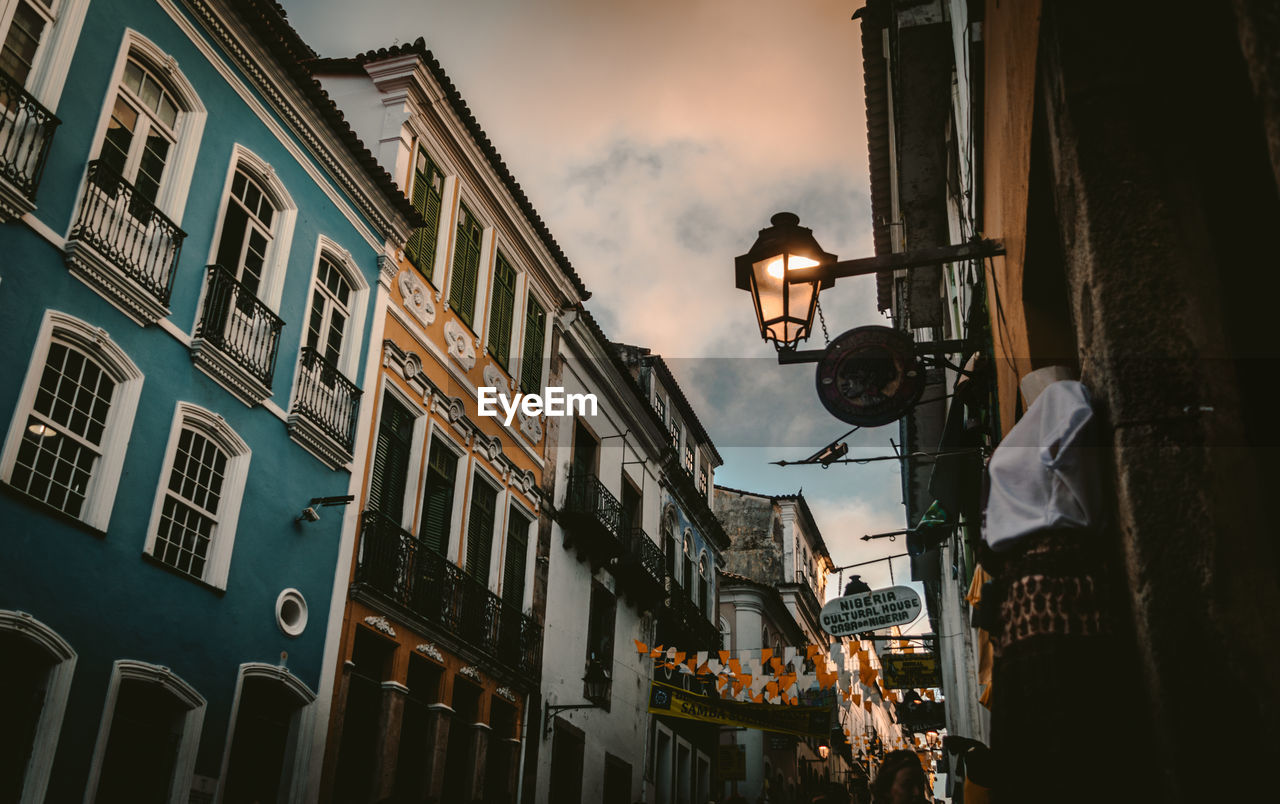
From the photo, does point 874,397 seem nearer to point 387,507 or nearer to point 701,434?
point 387,507

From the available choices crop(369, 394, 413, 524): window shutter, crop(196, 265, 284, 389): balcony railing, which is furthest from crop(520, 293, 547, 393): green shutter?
crop(196, 265, 284, 389): balcony railing

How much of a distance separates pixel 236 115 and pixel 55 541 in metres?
5.98

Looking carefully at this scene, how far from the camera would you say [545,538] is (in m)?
19.7

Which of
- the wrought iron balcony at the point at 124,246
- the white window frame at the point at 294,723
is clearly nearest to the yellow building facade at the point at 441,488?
the white window frame at the point at 294,723

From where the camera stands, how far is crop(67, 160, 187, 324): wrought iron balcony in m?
10.0

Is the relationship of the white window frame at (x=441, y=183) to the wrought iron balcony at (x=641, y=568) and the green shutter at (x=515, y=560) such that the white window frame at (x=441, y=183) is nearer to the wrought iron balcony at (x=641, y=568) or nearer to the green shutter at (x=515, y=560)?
the green shutter at (x=515, y=560)

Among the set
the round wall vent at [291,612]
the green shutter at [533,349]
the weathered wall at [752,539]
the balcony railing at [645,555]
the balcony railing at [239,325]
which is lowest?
the round wall vent at [291,612]

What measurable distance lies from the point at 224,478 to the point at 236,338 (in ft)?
5.51

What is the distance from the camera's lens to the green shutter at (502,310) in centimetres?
1888

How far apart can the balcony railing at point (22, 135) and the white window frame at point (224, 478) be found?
9.07 feet

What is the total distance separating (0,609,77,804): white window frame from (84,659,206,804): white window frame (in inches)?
19.1

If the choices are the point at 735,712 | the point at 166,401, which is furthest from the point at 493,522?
the point at 166,401

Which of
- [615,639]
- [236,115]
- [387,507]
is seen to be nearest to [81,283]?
[236,115]

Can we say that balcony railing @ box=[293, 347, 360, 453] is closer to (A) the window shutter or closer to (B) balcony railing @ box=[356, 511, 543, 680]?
(A) the window shutter
